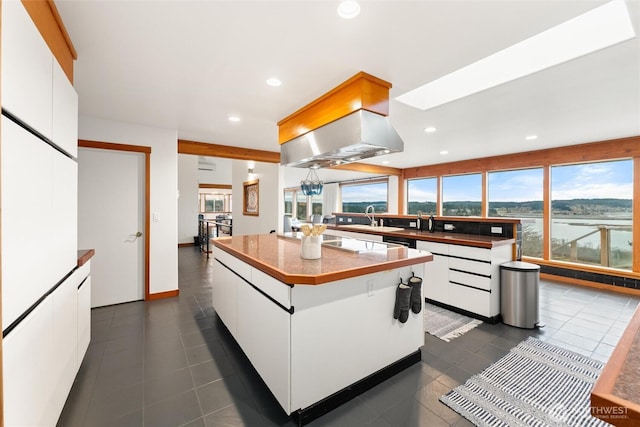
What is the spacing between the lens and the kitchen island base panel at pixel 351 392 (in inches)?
64.0

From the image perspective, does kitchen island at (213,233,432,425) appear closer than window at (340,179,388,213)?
Yes

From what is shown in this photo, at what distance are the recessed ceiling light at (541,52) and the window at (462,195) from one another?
4257 mm

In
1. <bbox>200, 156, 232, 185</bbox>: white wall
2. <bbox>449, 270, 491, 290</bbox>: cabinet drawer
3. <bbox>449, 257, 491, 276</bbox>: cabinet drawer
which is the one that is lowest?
<bbox>449, 270, 491, 290</bbox>: cabinet drawer

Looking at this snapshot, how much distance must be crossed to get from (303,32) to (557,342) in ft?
11.6

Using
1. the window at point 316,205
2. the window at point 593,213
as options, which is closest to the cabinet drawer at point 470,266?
the window at point 593,213

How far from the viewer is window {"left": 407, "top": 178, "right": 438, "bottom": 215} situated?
732cm

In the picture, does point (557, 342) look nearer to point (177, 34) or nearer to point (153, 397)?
point (153, 397)

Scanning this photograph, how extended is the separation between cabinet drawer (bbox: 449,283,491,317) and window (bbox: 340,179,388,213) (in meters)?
5.01

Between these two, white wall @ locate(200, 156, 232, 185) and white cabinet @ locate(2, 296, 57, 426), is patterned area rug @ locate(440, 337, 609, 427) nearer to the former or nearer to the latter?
white cabinet @ locate(2, 296, 57, 426)

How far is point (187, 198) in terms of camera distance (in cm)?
852

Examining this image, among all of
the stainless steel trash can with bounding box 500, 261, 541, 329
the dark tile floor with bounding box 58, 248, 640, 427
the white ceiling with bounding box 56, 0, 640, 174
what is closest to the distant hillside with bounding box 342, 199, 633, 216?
the white ceiling with bounding box 56, 0, 640, 174

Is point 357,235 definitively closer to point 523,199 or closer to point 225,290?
point 225,290

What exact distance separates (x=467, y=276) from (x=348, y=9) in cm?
302

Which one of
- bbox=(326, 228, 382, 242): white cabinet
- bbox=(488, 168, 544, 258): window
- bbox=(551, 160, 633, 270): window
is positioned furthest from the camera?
bbox=(488, 168, 544, 258): window
